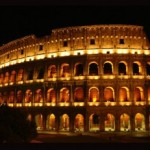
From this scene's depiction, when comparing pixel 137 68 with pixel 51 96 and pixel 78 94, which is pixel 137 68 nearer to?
pixel 78 94

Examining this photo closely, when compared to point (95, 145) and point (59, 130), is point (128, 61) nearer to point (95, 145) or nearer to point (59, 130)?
point (59, 130)

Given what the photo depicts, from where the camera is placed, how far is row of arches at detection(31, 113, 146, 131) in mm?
31859

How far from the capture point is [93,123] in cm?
3375

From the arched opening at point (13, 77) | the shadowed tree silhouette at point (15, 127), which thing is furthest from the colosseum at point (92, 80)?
the shadowed tree silhouette at point (15, 127)

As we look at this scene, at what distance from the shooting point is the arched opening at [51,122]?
112 ft

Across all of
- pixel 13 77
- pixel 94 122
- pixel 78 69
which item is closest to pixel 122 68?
pixel 78 69

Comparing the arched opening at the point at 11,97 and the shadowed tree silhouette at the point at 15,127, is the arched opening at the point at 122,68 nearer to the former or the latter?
the arched opening at the point at 11,97

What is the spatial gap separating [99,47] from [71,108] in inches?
310

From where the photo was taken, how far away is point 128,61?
32562 millimetres

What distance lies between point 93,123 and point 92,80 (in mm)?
5466

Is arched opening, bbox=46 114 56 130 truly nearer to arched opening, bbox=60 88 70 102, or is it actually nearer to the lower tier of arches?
the lower tier of arches

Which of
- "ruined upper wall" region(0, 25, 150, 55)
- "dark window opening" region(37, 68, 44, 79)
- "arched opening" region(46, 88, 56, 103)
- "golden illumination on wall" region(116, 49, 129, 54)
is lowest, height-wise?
"arched opening" region(46, 88, 56, 103)

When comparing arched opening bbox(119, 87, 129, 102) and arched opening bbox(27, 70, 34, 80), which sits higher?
arched opening bbox(27, 70, 34, 80)

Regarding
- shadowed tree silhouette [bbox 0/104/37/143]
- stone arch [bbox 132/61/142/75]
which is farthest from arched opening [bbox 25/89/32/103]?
shadowed tree silhouette [bbox 0/104/37/143]
